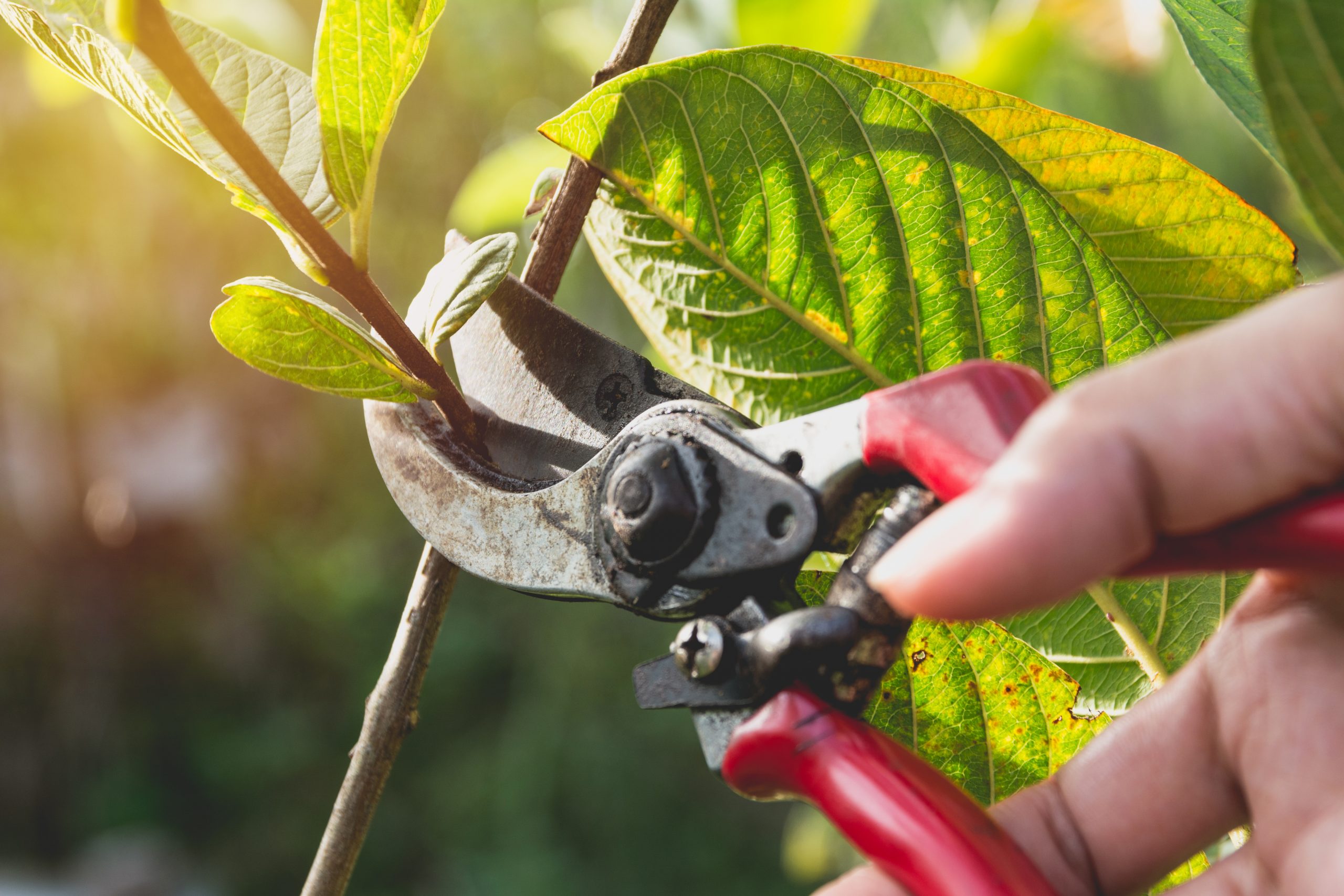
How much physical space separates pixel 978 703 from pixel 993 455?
13.8 inches

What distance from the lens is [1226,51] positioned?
0.73 metres

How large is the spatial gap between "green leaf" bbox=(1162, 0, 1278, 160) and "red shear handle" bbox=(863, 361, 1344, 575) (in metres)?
0.38

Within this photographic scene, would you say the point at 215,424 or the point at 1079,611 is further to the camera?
the point at 215,424

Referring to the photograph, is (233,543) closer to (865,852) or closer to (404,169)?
(404,169)

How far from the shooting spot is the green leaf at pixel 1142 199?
71cm

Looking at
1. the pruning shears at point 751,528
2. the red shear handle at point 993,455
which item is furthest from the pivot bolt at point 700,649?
the red shear handle at point 993,455

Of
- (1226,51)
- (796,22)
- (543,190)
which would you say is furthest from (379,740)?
(796,22)

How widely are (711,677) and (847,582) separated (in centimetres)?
11

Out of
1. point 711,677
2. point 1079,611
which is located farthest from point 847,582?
point 1079,611

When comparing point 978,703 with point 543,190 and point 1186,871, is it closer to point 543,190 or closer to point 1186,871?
point 1186,871

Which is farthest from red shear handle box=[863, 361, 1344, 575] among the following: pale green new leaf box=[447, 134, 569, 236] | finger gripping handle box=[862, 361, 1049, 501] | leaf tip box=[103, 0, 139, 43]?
pale green new leaf box=[447, 134, 569, 236]

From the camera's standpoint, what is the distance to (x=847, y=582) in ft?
1.88

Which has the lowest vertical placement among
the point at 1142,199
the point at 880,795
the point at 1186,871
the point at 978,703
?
the point at 1186,871

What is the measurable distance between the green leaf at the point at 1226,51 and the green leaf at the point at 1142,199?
2.1 inches
